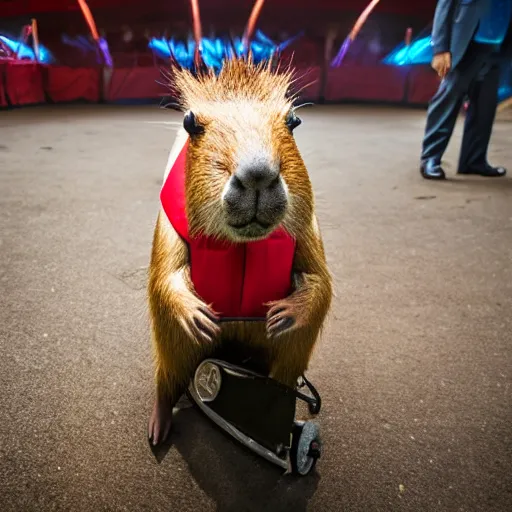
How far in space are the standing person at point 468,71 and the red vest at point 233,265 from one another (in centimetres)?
289

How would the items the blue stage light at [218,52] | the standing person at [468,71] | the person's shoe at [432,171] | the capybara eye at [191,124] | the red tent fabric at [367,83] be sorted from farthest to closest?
the red tent fabric at [367,83], the person's shoe at [432,171], the standing person at [468,71], the blue stage light at [218,52], the capybara eye at [191,124]

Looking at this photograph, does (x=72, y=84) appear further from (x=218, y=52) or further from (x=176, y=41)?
(x=218, y=52)

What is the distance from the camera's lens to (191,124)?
916mm

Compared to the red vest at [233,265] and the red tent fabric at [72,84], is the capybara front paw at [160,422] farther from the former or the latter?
the red tent fabric at [72,84]

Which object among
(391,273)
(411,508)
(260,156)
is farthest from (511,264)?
(260,156)

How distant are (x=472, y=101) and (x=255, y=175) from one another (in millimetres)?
3380

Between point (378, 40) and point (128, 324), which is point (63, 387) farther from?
point (378, 40)

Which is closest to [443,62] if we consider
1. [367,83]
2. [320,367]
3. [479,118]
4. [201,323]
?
[479,118]

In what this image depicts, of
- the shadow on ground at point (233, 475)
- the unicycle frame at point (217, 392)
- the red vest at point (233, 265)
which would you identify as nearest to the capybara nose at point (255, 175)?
the red vest at point (233, 265)

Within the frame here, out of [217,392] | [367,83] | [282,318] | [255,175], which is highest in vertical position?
[255,175]

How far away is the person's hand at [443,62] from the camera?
3244 millimetres

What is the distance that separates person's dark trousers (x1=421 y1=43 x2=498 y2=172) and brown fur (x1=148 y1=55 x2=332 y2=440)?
9.23ft

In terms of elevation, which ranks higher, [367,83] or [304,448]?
[367,83]

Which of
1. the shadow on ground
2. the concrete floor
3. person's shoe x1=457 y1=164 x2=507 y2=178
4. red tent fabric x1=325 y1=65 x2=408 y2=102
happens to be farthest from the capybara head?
red tent fabric x1=325 y1=65 x2=408 y2=102
